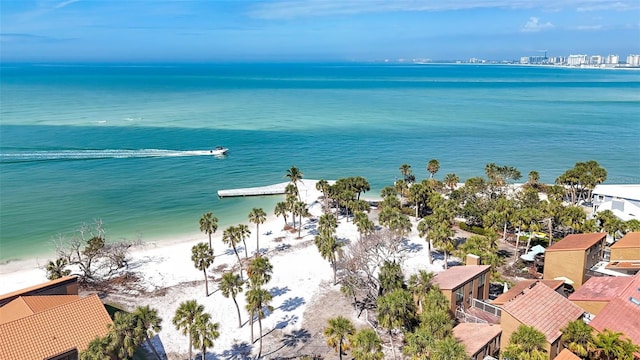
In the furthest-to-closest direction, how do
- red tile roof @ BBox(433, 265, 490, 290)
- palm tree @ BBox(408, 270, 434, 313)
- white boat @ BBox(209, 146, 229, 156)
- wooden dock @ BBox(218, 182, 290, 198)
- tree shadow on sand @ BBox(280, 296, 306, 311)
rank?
white boat @ BBox(209, 146, 229, 156) → wooden dock @ BBox(218, 182, 290, 198) → tree shadow on sand @ BBox(280, 296, 306, 311) → red tile roof @ BBox(433, 265, 490, 290) → palm tree @ BBox(408, 270, 434, 313)

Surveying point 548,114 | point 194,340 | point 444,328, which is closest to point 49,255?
point 194,340

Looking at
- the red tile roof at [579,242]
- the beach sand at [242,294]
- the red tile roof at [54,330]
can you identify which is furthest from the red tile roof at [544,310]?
the red tile roof at [54,330]

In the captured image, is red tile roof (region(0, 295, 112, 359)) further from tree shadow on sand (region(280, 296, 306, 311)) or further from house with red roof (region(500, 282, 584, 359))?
house with red roof (region(500, 282, 584, 359))

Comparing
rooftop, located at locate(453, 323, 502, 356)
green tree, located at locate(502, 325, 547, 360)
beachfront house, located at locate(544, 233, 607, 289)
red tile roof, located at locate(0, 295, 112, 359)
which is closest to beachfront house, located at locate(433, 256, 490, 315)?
rooftop, located at locate(453, 323, 502, 356)

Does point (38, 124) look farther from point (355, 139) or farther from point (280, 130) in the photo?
point (355, 139)

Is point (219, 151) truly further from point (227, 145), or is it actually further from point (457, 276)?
point (457, 276)

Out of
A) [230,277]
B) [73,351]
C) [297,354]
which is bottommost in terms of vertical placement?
[297,354]
